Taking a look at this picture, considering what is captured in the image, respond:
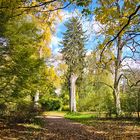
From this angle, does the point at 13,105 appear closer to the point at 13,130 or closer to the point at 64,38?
the point at 13,130

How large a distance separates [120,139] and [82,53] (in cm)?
3437

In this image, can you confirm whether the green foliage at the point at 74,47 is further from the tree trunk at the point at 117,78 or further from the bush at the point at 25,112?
the bush at the point at 25,112

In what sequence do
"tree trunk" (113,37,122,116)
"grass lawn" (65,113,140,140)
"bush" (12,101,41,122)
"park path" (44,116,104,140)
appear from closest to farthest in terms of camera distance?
"park path" (44,116,104,140) → "grass lawn" (65,113,140,140) → "bush" (12,101,41,122) → "tree trunk" (113,37,122,116)

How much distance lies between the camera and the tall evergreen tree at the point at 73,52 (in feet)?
148

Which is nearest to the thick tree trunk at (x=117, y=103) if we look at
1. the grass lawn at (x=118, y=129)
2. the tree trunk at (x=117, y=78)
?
the tree trunk at (x=117, y=78)

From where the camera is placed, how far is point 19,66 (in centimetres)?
1538

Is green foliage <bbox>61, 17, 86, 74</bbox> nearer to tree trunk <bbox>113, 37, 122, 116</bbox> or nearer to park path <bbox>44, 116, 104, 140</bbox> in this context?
tree trunk <bbox>113, 37, 122, 116</bbox>

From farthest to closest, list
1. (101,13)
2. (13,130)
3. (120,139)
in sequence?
1. (13,130)
2. (120,139)
3. (101,13)

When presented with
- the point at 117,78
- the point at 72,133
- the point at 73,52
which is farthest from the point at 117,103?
the point at 73,52

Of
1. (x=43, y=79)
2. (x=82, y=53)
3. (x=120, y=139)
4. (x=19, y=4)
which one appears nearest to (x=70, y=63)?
(x=82, y=53)

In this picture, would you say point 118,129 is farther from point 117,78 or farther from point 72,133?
point 117,78

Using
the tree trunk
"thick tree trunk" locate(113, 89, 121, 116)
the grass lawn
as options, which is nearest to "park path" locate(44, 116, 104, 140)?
the grass lawn

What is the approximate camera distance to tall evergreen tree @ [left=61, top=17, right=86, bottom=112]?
45.1 metres

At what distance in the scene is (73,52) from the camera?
45906 mm
